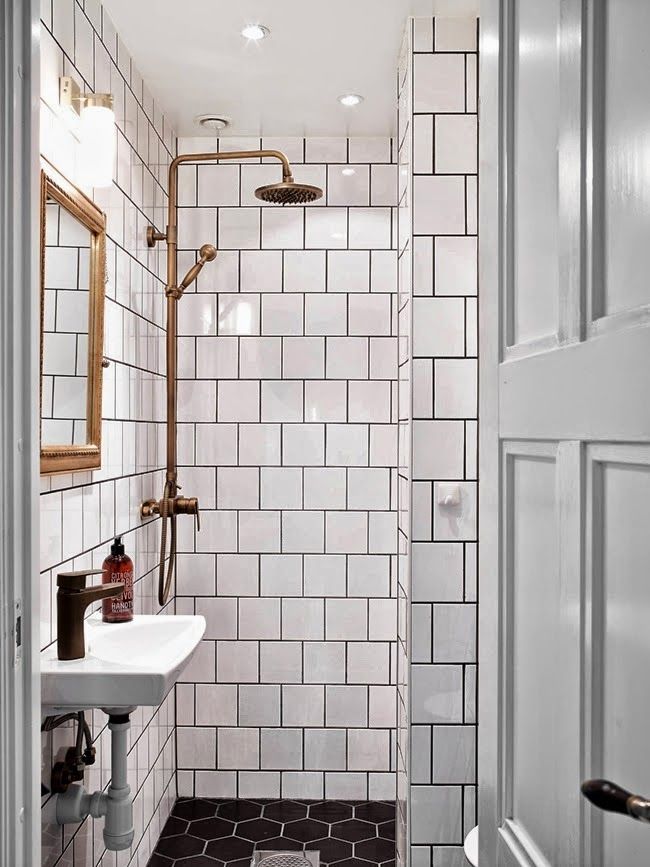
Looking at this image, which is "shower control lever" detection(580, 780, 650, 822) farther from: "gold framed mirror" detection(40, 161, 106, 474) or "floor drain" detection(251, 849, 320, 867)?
"floor drain" detection(251, 849, 320, 867)

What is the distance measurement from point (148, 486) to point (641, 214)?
94.5 inches

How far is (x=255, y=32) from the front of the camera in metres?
2.45

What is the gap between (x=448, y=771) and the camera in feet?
8.02

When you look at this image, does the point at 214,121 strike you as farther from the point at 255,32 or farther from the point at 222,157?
the point at 255,32

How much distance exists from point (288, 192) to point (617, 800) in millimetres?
2390

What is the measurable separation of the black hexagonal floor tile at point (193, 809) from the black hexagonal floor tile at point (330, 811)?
1.27ft

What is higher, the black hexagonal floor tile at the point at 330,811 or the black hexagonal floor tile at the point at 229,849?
the black hexagonal floor tile at the point at 229,849

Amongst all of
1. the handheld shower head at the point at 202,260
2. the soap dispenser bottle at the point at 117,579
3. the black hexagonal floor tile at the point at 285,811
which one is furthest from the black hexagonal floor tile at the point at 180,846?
the handheld shower head at the point at 202,260

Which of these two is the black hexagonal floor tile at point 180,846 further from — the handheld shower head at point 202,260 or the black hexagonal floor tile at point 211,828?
the handheld shower head at point 202,260

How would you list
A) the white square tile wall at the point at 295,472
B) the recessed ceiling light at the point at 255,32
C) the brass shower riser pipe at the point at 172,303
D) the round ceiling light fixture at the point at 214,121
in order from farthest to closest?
the white square tile wall at the point at 295,472
the round ceiling light fixture at the point at 214,121
the brass shower riser pipe at the point at 172,303
the recessed ceiling light at the point at 255,32

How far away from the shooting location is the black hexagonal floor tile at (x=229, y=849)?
2.86 m

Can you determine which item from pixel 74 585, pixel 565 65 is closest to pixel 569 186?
pixel 565 65

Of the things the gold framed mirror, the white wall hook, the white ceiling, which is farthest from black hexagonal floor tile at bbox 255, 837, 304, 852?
the white ceiling

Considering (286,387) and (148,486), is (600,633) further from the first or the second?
(286,387)
